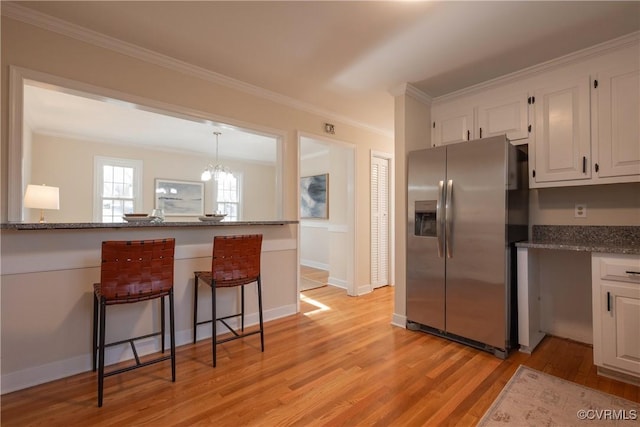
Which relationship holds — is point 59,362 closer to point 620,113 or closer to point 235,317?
point 235,317

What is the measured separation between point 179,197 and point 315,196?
8.98 feet

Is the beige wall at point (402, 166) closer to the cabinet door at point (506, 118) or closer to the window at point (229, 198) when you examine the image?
the cabinet door at point (506, 118)

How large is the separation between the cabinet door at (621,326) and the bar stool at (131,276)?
303 centimetres

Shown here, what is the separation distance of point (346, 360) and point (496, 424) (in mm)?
1060

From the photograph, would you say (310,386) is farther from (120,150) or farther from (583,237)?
(120,150)

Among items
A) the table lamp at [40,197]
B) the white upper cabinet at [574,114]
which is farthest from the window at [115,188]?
the white upper cabinet at [574,114]

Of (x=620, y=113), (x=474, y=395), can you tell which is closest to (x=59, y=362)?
(x=474, y=395)

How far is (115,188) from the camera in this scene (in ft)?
17.2

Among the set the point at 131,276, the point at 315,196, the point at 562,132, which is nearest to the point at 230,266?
the point at 131,276

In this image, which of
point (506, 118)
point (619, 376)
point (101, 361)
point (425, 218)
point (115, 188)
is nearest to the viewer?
point (101, 361)

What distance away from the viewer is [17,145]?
6.40 feet

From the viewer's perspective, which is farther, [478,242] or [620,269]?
[478,242]

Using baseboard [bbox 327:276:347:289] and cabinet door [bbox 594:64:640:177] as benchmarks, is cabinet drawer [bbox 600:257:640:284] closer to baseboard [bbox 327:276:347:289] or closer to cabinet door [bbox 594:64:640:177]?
cabinet door [bbox 594:64:640:177]

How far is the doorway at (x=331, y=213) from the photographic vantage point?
4.25 m
